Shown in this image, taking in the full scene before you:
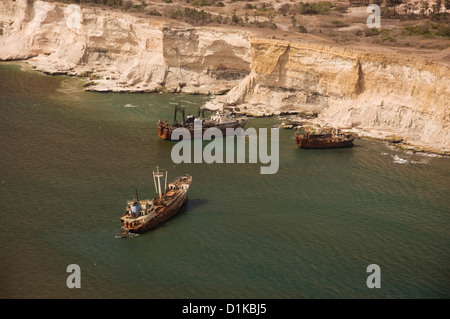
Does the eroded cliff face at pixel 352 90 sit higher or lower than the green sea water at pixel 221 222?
higher

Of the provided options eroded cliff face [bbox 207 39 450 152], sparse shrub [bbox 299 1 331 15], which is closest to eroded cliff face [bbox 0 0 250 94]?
eroded cliff face [bbox 207 39 450 152]

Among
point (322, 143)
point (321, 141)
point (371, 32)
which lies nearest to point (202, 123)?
point (321, 141)

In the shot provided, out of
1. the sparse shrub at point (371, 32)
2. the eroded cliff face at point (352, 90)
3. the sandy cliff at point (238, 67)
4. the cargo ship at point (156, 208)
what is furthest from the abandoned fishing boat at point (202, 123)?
the sparse shrub at point (371, 32)

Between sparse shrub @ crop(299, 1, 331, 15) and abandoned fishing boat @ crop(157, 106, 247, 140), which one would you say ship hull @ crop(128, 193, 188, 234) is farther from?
sparse shrub @ crop(299, 1, 331, 15)

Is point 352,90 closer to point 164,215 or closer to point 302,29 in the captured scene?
point 302,29

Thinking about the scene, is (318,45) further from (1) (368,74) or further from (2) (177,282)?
(2) (177,282)

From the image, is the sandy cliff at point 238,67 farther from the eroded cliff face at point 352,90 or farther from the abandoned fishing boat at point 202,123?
the abandoned fishing boat at point 202,123

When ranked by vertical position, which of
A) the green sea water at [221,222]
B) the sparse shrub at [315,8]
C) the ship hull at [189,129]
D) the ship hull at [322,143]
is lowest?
the green sea water at [221,222]
